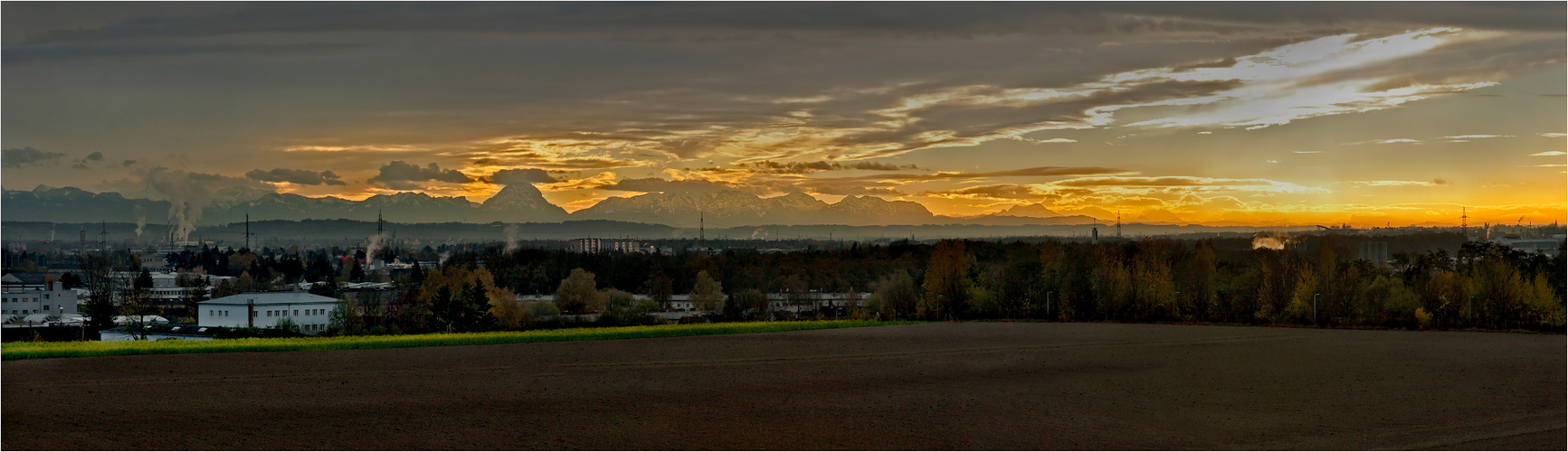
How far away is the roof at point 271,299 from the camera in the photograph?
69000 millimetres

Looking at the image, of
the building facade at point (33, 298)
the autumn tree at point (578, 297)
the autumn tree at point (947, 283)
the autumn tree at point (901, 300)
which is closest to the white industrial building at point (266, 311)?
the autumn tree at point (578, 297)

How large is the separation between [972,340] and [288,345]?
2533cm

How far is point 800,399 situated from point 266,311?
57.4 meters

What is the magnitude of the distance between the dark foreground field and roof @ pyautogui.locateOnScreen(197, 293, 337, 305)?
40.2m

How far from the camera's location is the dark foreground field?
63.6 ft

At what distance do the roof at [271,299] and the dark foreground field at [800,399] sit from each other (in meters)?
40.2

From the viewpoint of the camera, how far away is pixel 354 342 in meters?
36.9

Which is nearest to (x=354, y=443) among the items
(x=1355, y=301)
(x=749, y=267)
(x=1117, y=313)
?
(x=1117, y=313)

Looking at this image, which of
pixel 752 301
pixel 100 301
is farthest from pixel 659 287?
pixel 100 301

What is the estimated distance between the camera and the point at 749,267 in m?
99.5

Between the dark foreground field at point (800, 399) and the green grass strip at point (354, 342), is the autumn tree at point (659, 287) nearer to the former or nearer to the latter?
the green grass strip at point (354, 342)

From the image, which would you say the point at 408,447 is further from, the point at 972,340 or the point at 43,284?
the point at 43,284

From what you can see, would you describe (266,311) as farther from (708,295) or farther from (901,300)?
(901,300)

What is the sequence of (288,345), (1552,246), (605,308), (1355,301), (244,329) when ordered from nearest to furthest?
(288,345), (244,329), (1355,301), (605,308), (1552,246)
